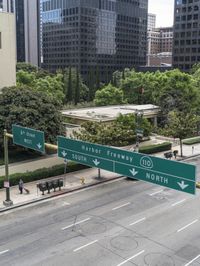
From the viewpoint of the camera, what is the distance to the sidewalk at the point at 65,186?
94.1 feet

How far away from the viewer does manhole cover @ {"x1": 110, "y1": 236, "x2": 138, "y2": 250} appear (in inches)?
810

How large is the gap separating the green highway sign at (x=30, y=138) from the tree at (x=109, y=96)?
160ft

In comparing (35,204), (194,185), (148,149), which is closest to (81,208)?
(35,204)

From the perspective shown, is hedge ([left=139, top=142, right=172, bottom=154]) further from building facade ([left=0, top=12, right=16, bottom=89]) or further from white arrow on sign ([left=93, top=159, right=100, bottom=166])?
white arrow on sign ([left=93, top=159, right=100, bottom=166])

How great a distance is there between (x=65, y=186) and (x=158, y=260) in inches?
562

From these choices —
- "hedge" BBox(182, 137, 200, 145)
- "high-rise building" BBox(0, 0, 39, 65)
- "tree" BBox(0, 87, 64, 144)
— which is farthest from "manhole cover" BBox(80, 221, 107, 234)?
"high-rise building" BBox(0, 0, 39, 65)

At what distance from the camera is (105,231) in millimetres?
22672

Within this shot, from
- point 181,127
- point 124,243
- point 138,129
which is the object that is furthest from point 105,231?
point 181,127

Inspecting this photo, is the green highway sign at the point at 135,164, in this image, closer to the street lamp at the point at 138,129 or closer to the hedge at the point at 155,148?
the street lamp at the point at 138,129

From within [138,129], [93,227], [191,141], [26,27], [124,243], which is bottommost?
[191,141]

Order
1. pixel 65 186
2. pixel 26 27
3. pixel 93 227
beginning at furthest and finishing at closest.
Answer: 1. pixel 26 27
2. pixel 65 186
3. pixel 93 227

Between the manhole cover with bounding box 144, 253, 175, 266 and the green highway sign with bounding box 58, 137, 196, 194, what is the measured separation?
4345mm

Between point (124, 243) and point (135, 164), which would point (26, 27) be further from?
point (135, 164)

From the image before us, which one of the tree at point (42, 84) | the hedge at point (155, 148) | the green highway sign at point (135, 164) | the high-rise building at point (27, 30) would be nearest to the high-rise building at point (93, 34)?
the high-rise building at point (27, 30)
